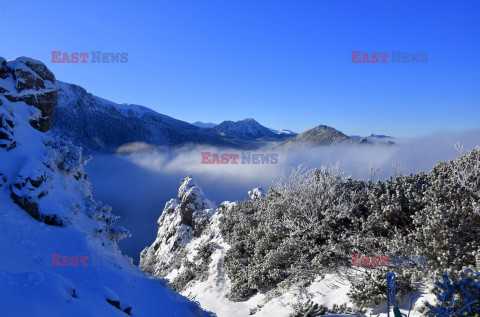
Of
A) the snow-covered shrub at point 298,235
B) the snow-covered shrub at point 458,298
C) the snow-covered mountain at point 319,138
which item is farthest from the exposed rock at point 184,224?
the snow-covered mountain at point 319,138

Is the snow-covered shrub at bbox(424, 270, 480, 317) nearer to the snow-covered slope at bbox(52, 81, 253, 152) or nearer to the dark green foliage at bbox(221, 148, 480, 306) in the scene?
the dark green foliage at bbox(221, 148, 480, 306)

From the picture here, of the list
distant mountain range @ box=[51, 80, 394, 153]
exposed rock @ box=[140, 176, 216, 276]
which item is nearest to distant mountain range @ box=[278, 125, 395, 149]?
distant mountain range @ box=[51, 80, 394, 153]

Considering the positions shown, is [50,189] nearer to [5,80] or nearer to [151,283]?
[151,283]

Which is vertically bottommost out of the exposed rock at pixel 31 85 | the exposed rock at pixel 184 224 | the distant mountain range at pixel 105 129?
the exposed rock at pixel 184 224

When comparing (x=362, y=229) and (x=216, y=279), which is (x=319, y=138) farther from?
(x=362, y=229)

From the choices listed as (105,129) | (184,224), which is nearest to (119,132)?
(105,129)

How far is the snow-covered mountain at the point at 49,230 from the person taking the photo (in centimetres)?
305

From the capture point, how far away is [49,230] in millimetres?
5891

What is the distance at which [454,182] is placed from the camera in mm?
5699

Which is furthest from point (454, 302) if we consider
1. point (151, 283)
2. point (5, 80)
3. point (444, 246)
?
point (5, 80)

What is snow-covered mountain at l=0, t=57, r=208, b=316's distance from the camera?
3.05 meters

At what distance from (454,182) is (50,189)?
10.0m

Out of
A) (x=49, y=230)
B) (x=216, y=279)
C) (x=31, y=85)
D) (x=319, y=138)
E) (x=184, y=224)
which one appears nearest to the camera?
(x=49, y=230)

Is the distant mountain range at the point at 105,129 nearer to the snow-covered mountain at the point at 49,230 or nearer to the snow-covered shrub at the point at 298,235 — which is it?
the snow-covered mountain at the point at 49,230
